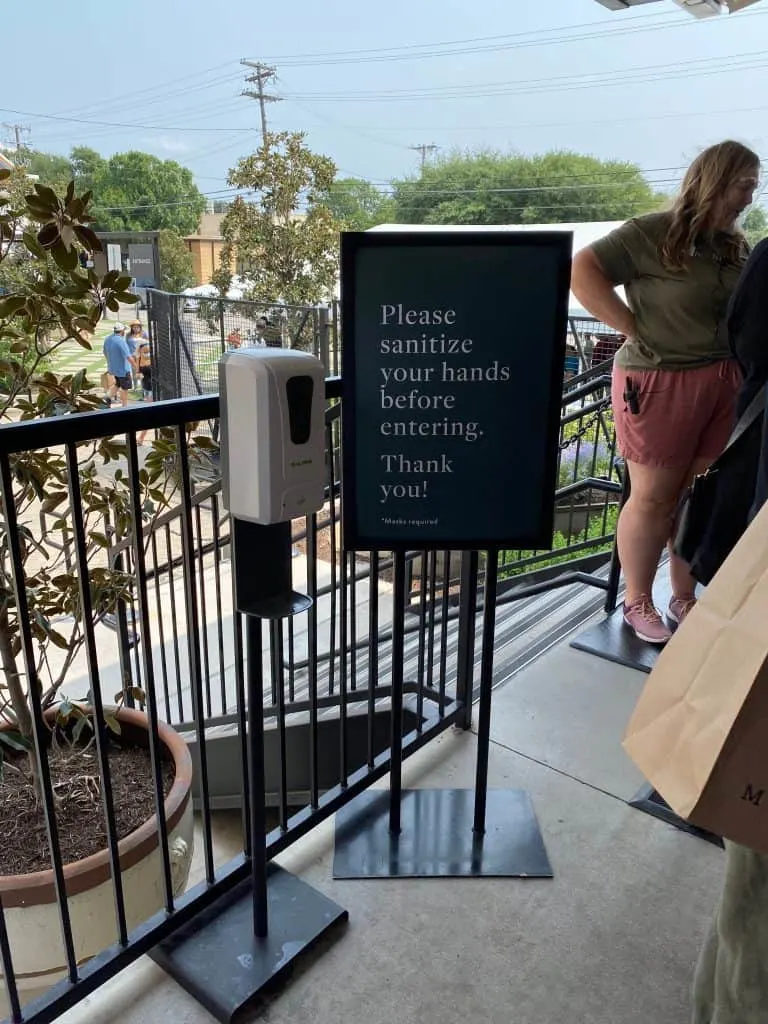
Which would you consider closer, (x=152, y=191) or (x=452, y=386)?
(x=452, y=386)

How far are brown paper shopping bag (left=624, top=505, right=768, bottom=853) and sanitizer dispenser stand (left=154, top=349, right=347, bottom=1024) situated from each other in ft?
2.02

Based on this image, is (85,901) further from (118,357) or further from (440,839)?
(118,357)

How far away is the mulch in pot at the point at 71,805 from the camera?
5.58ft

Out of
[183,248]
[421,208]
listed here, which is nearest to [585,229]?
[183,248]

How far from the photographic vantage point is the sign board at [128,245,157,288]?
9.63 metres

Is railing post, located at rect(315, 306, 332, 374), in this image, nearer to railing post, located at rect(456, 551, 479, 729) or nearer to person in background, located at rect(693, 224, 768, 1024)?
railing post, located at rect(456, 551, 479, 729)

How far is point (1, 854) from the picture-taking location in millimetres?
1688

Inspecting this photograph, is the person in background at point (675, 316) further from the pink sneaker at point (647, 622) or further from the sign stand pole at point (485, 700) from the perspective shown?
the sign stand pole at point (485, 700)

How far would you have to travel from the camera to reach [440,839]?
1730 mm

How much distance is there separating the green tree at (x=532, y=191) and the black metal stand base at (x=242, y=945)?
29.4m

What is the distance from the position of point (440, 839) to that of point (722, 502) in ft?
3.11

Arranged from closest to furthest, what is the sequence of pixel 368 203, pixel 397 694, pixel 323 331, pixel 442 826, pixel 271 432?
pixel 271 432
pixel 397 694
pixel 442 826
pixel 323 331
pixel 368 203

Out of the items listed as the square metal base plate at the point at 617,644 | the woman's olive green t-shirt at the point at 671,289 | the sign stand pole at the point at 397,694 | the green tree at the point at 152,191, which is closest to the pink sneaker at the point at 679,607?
the square metal base plate at the point at 617,644

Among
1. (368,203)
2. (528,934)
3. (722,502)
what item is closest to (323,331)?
(722,502)
